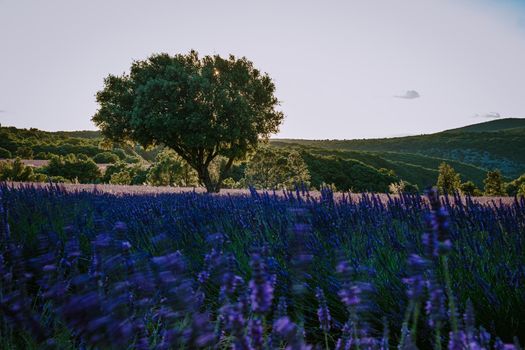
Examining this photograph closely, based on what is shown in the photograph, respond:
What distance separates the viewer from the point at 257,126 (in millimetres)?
22578

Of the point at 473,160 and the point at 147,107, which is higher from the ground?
the point at 147,107

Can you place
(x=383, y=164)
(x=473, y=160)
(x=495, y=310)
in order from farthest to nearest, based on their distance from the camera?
(x=473, y=160)
(x=383, y=164)
(x=495, y=310)

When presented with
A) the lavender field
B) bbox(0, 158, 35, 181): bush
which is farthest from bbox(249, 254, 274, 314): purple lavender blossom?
bbox(0, 158, 35, 181): bush

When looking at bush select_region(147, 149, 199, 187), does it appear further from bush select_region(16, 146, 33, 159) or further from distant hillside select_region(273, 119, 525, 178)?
distant hillside select_region(273, 119, 525, 178)

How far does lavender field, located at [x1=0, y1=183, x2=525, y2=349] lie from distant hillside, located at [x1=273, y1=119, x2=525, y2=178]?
4020 inches

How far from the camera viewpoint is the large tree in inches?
772

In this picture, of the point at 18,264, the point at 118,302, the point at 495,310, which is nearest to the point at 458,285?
the point at 495,310

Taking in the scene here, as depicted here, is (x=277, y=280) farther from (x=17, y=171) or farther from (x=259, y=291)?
(x=17, y=171)

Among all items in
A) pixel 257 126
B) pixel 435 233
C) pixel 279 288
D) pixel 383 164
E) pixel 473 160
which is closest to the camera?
pixel 435 233

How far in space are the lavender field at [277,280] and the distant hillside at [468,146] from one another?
102103mm

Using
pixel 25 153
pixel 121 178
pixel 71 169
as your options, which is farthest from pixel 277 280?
pixel 25 153

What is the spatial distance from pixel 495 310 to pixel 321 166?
61095 mm

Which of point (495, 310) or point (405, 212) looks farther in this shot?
point (405, 212)

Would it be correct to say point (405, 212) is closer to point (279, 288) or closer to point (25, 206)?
point (279, 288)
